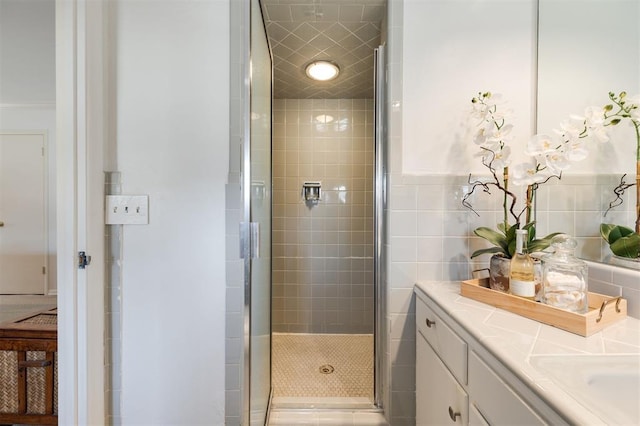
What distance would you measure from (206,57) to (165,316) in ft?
3.80

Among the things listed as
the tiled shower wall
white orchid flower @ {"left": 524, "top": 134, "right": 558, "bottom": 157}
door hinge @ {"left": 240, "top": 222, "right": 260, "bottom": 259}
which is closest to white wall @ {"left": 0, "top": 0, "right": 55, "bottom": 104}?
the tiled shower wall

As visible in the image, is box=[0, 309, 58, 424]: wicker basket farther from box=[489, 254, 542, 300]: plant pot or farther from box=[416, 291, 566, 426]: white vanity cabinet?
box=[489, 254, 542, 300]: plant pot

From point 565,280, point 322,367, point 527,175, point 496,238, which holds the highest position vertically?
point 527,175

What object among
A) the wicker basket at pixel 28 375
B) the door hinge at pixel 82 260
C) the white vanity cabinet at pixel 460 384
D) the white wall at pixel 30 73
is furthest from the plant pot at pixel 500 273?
the white wall at pixel 30 73

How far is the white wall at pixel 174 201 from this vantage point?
1075mm

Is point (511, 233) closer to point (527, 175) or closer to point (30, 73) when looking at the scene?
point (527, 175)

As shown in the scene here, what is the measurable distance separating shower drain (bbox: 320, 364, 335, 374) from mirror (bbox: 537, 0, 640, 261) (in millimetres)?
1468

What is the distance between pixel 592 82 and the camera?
0.98 meters

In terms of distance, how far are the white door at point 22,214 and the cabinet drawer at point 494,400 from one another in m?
2.87

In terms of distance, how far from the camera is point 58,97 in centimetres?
93

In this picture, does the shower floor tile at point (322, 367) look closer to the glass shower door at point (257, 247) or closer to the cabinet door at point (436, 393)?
the glass shower door at point (257, 247)

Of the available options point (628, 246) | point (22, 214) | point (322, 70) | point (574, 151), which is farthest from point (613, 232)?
point (22, 214)

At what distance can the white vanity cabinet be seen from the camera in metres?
0.50

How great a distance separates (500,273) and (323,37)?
1.47 meters
